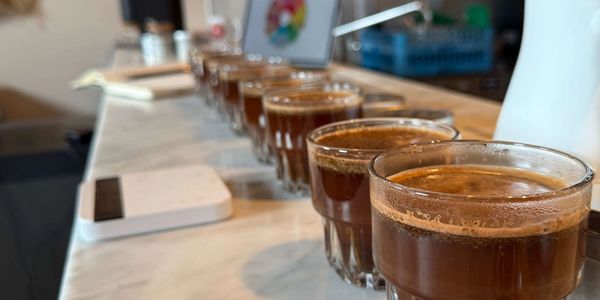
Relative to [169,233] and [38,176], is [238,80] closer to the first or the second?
[169,233]

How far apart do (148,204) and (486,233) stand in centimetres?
42

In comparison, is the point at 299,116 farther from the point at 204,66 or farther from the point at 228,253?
the point at 204,66

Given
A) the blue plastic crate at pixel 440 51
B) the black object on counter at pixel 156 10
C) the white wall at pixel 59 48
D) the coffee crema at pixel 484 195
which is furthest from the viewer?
the white wall at pixel 59 48

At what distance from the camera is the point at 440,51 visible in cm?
233

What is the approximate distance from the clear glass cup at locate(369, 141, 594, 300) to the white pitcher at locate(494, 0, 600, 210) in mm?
67

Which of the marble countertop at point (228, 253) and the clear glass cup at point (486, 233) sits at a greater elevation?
the clear glass cup at point (486, 233)

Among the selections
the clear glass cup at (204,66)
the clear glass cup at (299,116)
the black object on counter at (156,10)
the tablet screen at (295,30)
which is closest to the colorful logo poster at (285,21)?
the tablet screen at (295,30)

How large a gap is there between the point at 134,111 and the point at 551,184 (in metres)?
1.10

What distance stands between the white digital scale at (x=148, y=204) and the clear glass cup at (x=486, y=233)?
0.29 meters

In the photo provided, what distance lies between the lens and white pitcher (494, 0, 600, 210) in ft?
1.44

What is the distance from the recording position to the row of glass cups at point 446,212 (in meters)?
0.33

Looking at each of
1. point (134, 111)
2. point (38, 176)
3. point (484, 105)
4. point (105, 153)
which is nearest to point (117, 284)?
point (105, 153)

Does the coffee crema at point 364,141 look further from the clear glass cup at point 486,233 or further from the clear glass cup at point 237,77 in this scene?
the clear glass cup at point 237,77

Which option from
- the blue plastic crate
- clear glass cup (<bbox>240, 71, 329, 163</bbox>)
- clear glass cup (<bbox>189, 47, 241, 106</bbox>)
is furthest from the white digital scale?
the blue plastic crate
